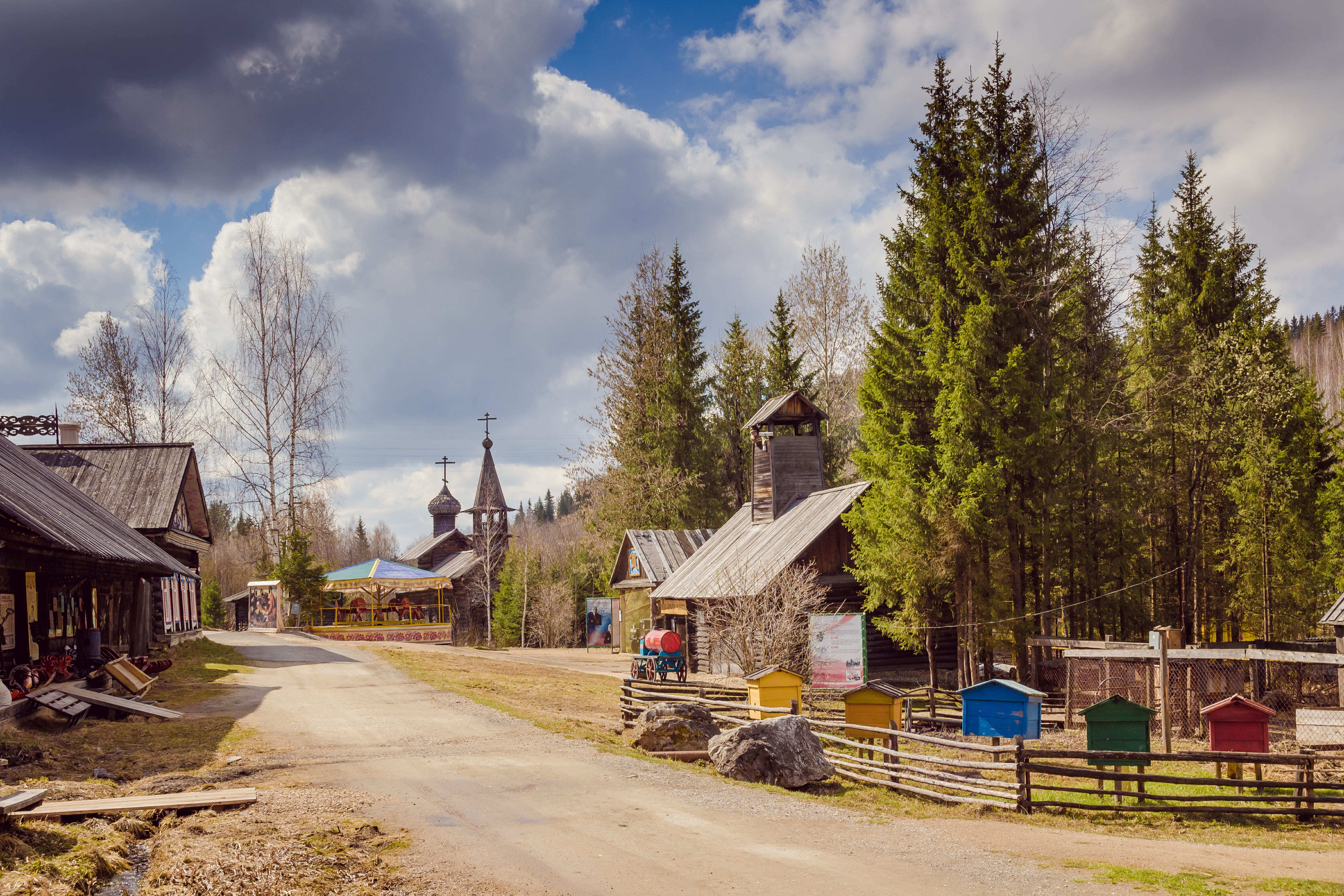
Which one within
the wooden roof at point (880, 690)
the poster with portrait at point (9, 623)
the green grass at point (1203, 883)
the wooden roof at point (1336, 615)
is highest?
the poster with portrait at point (9, 623)

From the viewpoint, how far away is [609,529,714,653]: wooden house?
120 feet

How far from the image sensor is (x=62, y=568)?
19531mm

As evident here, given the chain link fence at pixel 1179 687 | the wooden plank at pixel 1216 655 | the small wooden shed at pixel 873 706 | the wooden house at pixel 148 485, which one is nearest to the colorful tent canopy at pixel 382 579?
the wooden house at pixel 148 485

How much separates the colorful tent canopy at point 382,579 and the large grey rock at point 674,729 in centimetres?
3654

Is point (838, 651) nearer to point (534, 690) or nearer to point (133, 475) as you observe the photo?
point (534, 690)

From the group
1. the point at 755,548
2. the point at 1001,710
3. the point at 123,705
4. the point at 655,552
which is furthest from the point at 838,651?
the point at 123,705

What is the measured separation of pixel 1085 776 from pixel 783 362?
32719 mm

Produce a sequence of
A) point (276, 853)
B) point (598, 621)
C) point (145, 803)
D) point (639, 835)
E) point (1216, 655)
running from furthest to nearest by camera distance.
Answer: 1. point (598, 621)
2. point (1216, 655)
3. point (145, 803)
4. point (639, 835)
5. point (276, 853)

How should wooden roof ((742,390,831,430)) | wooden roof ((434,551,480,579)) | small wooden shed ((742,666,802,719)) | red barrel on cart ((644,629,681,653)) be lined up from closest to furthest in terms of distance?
small wooden shed ((742,666,802,719))
red barrel on cart ((644,629,681,653))
wooden roof ((742,390,831,430))
wooden roof ((434,551,480,579))

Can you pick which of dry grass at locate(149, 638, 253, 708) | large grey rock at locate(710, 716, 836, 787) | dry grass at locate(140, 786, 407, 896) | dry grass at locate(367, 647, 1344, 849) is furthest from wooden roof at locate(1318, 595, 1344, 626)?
dry grass at locate(149, 638, 253, 708)

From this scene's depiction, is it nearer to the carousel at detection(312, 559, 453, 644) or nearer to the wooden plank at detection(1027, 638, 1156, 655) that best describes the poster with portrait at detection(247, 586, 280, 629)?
the carousel at detection(312, 559, 453, 644)

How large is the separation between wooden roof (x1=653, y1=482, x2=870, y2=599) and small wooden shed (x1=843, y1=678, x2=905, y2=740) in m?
9.38

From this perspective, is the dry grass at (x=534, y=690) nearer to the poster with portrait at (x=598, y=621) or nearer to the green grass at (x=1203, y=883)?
the green grass at (x=1203, y=883)

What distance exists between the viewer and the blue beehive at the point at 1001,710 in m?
15.2
